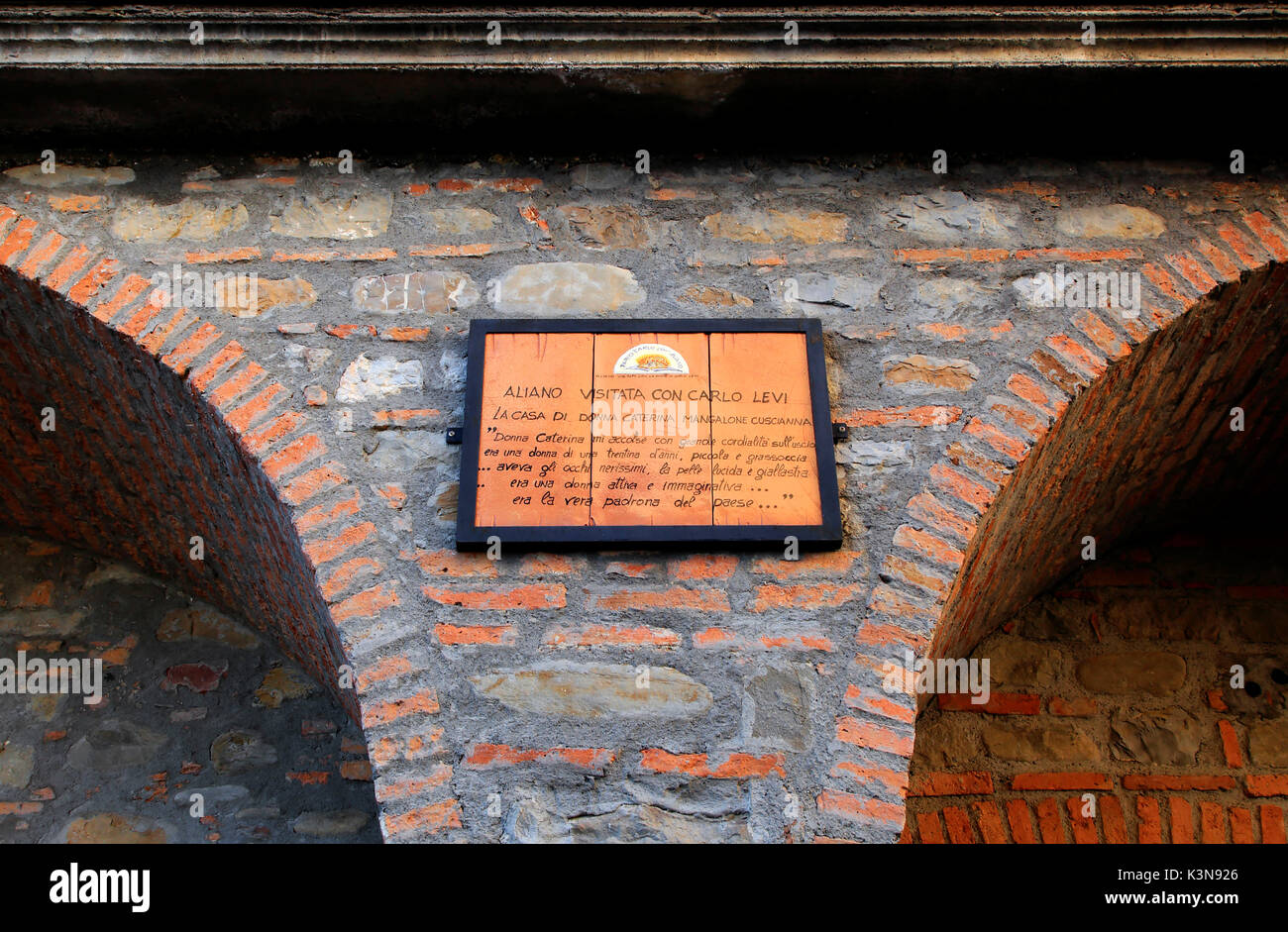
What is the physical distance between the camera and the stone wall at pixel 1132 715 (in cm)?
323

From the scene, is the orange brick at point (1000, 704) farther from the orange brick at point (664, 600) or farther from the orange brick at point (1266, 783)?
the orange brick at point (664, 600)

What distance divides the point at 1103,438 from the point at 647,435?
4.53ft

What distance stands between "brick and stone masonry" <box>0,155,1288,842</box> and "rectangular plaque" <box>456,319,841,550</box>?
0.26 feet

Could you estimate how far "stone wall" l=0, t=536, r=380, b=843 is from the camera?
3182mm

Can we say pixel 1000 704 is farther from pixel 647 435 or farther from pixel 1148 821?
pixel 647 435

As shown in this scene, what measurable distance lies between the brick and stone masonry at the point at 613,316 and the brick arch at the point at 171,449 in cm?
1

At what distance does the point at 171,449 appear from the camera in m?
3.08

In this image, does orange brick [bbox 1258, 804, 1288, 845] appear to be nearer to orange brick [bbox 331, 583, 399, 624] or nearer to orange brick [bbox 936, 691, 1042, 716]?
orange brick [bbox 936, 691, 1042, 716]

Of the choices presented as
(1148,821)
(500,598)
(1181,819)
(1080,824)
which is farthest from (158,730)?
(1181,819)

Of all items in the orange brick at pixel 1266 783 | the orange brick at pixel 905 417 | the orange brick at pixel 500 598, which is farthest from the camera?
the orange brick at pixel 1266 783

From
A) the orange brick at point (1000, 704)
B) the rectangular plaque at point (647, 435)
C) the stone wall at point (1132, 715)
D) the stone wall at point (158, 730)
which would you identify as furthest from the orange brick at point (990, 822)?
the stone wall at point (158, 730)

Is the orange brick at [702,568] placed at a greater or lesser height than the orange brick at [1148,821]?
greater

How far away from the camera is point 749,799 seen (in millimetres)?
2398

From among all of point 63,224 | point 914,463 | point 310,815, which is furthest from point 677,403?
point 63,224
